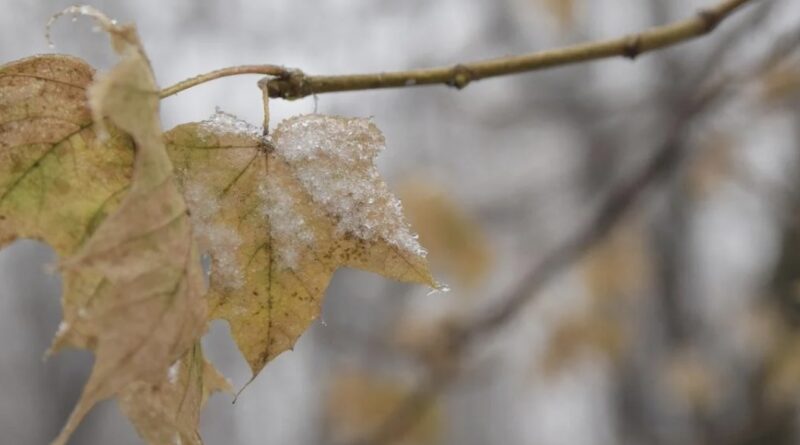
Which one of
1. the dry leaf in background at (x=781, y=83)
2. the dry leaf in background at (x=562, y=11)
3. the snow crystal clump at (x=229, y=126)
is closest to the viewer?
the snow crystal clump at (x=229, y=126)

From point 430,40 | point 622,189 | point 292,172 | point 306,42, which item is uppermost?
point 430,40

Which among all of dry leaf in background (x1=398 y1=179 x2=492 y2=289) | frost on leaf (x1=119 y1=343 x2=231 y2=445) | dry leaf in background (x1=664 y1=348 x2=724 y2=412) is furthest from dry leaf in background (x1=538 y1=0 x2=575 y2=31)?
frost on leaf (x1=119 y1=343 x2=231 y2=445)

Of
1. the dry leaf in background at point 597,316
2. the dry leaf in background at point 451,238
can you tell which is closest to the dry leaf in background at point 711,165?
the dry leaf in background at point 597,316

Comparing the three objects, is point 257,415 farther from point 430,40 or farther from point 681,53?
point 681,53

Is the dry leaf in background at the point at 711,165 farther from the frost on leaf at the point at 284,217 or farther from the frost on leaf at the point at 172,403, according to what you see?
the frost on leaf at the point at 172,403

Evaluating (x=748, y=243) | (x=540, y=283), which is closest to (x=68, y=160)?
(x=540, y=283)
